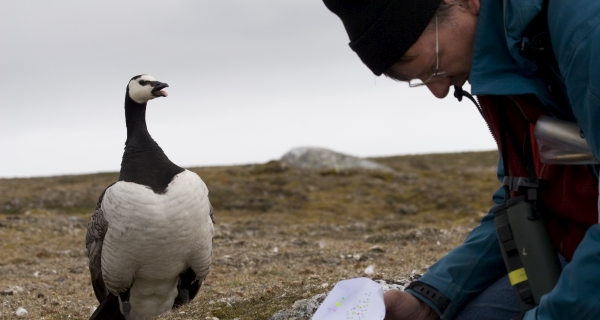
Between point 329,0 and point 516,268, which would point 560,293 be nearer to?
point 516,268

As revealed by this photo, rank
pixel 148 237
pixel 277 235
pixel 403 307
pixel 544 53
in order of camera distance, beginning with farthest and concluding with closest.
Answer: pixel 277 235 < pixel 148 237 < pixel 403 307 < pixel 544 53

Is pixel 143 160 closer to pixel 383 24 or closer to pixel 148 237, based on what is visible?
pixel 148 237

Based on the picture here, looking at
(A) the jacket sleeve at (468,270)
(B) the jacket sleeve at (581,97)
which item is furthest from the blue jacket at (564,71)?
(A) the jacket sleeve at (468,270)

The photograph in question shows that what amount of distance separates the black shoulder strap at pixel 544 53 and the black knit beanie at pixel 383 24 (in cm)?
38

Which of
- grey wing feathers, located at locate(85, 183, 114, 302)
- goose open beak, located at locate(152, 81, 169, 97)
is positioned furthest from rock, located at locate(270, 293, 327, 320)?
goose open beak, located at locate(152, 81, 169, 97)

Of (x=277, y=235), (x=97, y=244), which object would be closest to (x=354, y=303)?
(x=97, y=244)

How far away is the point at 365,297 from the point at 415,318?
1.47 ft

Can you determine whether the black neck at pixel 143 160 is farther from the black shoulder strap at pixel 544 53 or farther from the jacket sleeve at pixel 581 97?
the jacket sleeve at pixel 581 97

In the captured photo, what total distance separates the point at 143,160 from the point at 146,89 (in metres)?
1.55

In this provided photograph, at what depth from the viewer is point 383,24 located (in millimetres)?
2711

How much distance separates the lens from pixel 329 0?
2.82 metres

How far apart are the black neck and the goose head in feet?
0.39

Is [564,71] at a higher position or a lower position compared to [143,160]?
higher

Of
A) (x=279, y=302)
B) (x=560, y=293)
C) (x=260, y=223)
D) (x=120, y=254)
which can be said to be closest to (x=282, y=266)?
(x=120, y=254)
